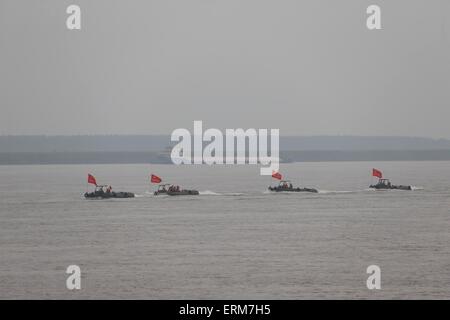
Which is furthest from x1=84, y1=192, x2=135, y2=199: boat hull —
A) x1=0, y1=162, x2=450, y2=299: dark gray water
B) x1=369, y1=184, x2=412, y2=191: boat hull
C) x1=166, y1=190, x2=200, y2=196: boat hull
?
x1=369, y1=184, x2=412, y2=191: boat hull

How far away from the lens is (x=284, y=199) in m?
74.0

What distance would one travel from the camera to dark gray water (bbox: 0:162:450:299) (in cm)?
3153

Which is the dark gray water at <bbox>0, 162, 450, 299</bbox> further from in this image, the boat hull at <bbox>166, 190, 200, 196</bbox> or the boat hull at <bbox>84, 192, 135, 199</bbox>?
the boat hull at <bbox>166, 190, 200, 196</bbox>

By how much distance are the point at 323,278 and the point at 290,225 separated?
62.2ft

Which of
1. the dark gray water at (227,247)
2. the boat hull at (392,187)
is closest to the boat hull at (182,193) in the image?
the dark gray water at (227,247)

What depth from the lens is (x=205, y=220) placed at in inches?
2164

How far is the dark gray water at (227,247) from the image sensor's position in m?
31.5

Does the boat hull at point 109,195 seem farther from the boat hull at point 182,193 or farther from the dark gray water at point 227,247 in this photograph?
the boat hull at point 182,193
